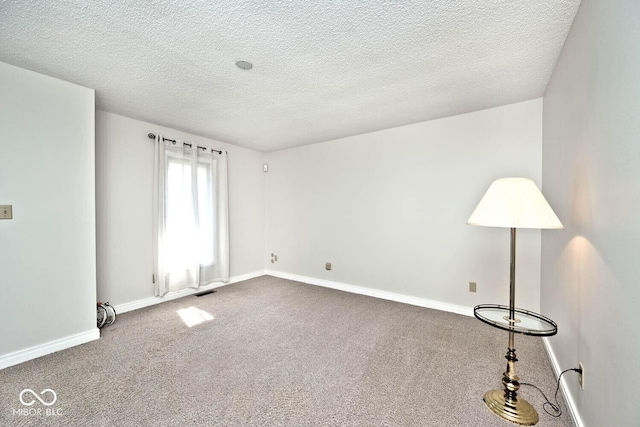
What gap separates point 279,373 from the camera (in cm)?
199

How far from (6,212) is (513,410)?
3.90 meters

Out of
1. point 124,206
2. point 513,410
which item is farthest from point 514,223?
point 124,206


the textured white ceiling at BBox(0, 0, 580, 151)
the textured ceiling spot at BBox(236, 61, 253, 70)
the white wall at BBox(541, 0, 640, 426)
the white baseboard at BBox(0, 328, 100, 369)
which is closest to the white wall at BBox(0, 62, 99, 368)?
the white baseboard at BBox(0, 328, 100, 369)

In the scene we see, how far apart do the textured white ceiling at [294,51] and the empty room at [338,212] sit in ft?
0.06

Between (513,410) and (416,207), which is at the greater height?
(416,207)

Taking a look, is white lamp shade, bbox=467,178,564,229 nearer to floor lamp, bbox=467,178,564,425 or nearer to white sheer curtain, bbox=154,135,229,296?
floor lamp, bbox=467,178,564,425

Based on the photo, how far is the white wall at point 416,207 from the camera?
2891 mm

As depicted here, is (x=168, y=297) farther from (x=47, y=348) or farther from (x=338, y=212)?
(x=338, y=212)

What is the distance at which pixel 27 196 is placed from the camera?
7.27 feet

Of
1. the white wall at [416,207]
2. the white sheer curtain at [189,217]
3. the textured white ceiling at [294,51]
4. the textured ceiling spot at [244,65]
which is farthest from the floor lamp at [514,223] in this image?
the white sheer curtain at [189,217]

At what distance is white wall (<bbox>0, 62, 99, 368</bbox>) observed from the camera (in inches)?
84.0

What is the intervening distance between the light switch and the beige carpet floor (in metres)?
1.19

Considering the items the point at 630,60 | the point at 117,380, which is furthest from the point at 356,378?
the point at 630,60

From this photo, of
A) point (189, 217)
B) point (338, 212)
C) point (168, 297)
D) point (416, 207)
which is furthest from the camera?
point (338, 212)
